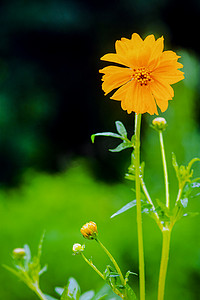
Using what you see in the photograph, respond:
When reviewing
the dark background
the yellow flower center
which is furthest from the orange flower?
the dark background

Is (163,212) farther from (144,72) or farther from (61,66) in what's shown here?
(61,66)

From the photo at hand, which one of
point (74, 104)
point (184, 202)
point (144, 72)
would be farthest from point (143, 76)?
point (74, 104)

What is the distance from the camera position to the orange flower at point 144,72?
1.21 feet

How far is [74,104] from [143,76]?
6.85ft

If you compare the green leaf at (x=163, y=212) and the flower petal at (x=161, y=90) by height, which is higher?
the flower petal at (x=161, y=90)

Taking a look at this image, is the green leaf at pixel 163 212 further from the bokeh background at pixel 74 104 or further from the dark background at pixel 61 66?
the dark background at pixel 61 66

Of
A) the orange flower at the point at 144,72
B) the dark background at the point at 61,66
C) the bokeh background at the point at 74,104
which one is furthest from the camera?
the dark background at the point at 61,66

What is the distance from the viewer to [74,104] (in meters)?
2.45

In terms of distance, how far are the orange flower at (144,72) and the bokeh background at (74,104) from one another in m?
0.79

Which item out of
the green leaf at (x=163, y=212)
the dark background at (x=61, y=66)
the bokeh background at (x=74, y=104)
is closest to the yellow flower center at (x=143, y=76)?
the green leaf at (x=163, y=212)

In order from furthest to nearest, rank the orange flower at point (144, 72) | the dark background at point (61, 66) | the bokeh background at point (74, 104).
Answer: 1. the dark background at point (61, 66)
2. the bokeh background at point (74, 104)
3. the orange flower at point (144, 72)

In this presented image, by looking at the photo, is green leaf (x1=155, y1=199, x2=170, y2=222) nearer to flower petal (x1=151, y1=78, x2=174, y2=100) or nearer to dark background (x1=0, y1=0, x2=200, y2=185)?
flower petal (x1=151, y1=78, x2=174, y2=100)

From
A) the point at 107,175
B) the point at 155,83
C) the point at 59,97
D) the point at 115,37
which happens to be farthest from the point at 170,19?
the point at 155,83

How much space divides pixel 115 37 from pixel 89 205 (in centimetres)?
154
